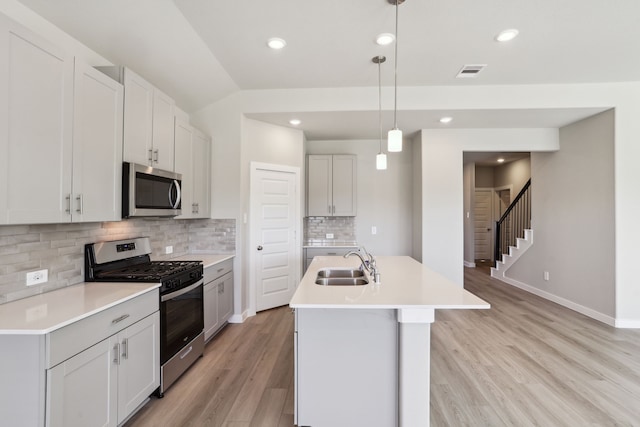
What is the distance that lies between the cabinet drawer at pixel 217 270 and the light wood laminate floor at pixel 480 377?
0.71 m

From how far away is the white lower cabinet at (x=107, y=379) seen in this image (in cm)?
142

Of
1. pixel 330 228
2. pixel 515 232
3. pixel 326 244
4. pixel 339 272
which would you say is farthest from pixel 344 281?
pixel 515 232

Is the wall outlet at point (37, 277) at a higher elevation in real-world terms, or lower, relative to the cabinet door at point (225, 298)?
higher

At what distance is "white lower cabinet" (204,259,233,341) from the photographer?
3004 mm

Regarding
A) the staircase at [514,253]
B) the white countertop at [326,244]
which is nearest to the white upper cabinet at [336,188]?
the white countertop at [326,244]

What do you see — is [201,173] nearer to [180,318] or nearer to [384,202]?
[180,318]

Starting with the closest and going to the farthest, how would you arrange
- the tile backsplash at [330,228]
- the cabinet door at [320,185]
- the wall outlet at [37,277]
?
1. the wall outlet at [37,277]
2. the cabinet door at [320,185]
3. the tile backsplash at [330,228]

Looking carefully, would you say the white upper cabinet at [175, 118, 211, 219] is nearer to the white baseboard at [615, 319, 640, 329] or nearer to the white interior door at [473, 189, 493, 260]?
the white baseboard at [615, 319, 640, 329]

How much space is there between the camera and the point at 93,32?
2.23 meters

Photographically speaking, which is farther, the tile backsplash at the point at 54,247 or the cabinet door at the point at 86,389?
the tile backsplash at the point at 54,247

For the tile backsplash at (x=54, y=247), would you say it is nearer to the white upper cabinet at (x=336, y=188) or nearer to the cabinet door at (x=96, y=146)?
the cabinet door at (x=96, y=146)

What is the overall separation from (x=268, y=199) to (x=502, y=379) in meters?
3.28

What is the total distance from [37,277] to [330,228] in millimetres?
3889

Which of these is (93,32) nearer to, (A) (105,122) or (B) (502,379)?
(A) (105,122)
